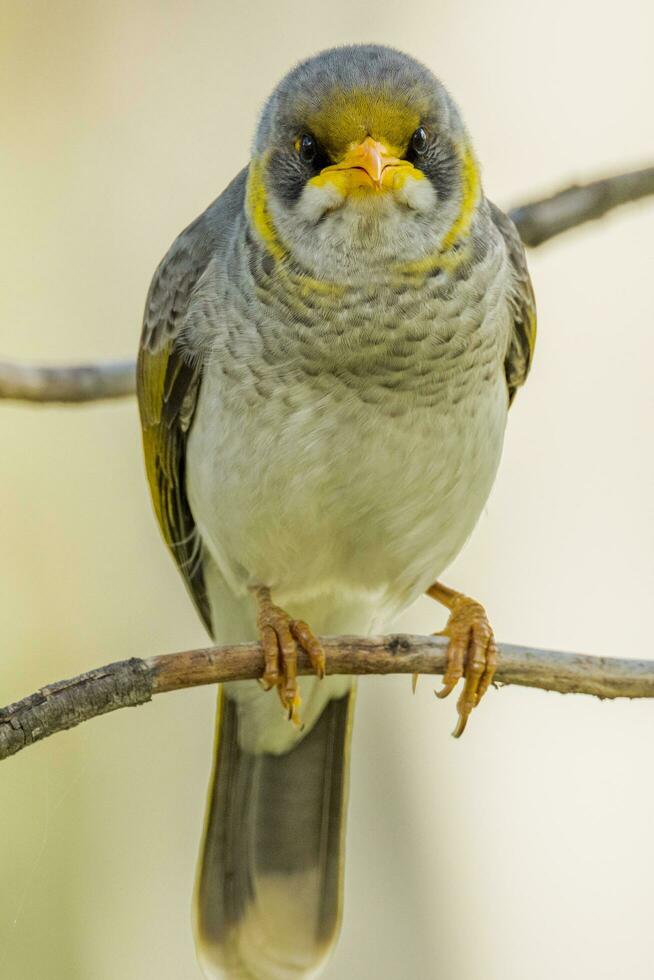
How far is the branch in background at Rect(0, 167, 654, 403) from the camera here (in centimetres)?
420

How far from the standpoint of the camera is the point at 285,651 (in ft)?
12.5

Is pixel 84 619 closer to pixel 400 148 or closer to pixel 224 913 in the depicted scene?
pixel 224 913

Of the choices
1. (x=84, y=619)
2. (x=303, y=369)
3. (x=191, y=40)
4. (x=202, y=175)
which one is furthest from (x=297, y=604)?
(x=191, y=40)

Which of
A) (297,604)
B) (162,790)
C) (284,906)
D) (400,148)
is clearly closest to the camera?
(400,148)

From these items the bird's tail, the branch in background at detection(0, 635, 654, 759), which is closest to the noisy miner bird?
the branch in background at detection(0, 635, 654, 759)

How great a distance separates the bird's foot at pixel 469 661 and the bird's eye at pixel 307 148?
1279 mm

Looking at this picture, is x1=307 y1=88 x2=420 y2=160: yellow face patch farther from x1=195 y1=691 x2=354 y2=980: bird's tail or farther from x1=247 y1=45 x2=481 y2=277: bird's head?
x1=195 y1=691 x2=354 y2=980: bird's tail

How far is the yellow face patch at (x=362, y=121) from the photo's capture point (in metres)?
3.46

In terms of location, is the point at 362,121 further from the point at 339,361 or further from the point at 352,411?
the point at 352,411

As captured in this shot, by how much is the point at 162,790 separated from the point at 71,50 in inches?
115

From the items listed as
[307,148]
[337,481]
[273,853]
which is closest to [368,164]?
[307,148]

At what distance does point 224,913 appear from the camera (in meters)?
4.51

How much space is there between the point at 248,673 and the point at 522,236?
6.25 ft

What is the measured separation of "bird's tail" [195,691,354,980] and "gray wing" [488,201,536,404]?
1215 mm
